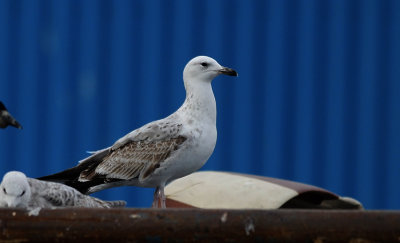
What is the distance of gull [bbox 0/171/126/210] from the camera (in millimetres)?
2244

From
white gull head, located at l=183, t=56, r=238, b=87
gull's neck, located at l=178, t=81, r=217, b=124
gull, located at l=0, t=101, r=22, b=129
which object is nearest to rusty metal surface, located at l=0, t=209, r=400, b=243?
gull, located at l=0, t=101, r=22, b=129

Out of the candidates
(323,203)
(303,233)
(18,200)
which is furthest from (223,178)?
(303,233)

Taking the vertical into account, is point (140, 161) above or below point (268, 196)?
above

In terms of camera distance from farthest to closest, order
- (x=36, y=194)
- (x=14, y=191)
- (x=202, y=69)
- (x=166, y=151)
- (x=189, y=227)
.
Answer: (x=202, y=69) < (x=166, y=151) < (x=36, y=194) < (x=14, y=191) < (x=189, y=227)

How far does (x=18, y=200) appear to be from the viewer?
7.38 ft

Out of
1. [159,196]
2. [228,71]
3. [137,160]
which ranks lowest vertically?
[159,196]

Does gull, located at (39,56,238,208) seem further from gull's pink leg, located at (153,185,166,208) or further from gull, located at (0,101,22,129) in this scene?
gull, located at (0,101,22,129)

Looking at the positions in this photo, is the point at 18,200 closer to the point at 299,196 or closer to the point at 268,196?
the point at 268,196

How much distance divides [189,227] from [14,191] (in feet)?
3.27

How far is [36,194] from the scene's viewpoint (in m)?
2.55

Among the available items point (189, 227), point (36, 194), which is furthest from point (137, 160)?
point (189, 227)

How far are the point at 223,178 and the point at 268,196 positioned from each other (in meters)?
0.44

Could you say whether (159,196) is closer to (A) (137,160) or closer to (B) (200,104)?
(A) (137,160)

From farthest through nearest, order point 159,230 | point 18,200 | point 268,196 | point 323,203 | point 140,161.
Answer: point 323,203 < point 268,196 < point 140,161 < point 18,200 < point 159,230
